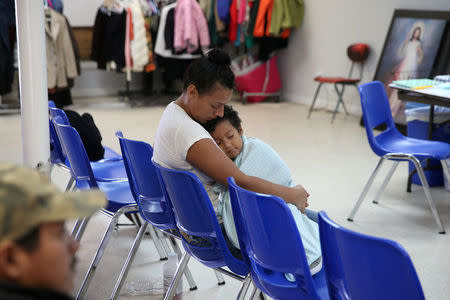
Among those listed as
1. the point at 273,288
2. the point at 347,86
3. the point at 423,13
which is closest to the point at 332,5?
the point at 347,86

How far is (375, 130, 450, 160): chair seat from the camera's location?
3.54 metres

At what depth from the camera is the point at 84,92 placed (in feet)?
28.5

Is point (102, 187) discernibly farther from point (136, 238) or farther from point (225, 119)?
point (225, 119)

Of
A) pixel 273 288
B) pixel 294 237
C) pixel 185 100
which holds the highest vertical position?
pixel 185 100

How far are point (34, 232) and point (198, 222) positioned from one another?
135 centimetres

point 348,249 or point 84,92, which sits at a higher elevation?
point 348,249

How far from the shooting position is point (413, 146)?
148 inches

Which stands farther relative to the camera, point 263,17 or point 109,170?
point 263,17

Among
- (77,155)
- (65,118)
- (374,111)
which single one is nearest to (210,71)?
(77,155)

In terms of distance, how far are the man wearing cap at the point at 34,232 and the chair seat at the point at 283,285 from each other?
116cm

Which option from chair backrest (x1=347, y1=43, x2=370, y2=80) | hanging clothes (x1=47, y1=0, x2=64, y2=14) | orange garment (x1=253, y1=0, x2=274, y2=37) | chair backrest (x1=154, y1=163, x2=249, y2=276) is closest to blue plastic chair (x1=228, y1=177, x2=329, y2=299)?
chair backrest (x1=154, y1=163, x2=249, y2=276)

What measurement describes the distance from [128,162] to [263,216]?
0.94m

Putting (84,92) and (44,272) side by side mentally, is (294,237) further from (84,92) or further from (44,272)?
(84,92)

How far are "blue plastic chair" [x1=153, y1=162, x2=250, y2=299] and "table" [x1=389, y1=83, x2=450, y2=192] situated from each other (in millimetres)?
2238
